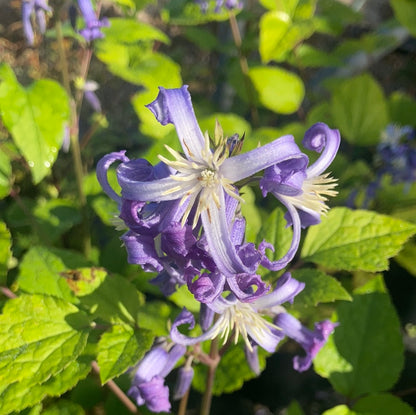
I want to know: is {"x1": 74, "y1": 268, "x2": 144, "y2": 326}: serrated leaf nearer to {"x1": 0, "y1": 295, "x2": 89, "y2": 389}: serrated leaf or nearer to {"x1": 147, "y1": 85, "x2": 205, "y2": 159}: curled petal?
{"x1": 0, "y1": 295, "x2": 89, "y2": 389}: serrated leaf

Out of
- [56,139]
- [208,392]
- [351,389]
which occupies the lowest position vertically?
[351,389]

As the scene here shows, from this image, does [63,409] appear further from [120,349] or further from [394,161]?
[394,161]

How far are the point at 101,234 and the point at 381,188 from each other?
134 cm

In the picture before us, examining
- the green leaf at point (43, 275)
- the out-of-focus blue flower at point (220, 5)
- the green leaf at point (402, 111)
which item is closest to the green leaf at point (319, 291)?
the green leaf at point (43, 275)

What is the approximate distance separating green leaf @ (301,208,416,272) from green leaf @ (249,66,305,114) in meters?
1.08

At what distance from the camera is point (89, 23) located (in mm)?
1327

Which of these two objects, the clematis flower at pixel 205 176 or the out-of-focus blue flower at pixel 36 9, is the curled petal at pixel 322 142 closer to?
the clematis flower at pixel 205 176

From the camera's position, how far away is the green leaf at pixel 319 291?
0.91 metres

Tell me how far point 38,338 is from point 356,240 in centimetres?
74

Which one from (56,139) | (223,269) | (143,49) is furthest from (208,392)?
(143,49)

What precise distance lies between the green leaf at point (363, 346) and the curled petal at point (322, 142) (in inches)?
22.7

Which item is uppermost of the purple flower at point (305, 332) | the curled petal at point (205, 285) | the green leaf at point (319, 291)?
the curled petal at point (205, 285)

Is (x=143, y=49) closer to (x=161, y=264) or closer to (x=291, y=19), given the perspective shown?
(x=291, y=19)

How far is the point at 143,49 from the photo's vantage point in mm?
1859
